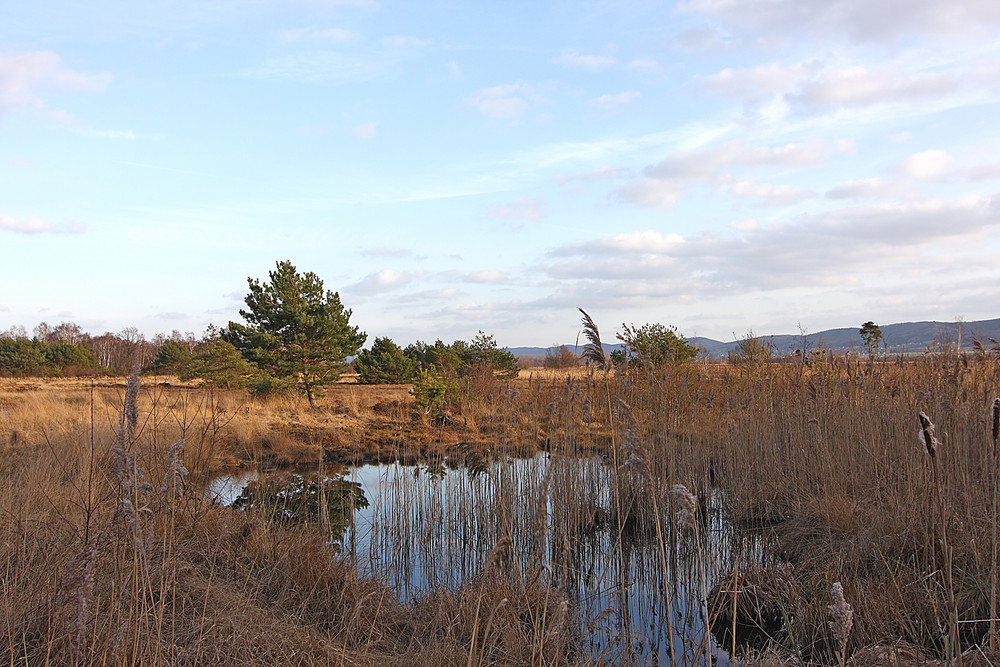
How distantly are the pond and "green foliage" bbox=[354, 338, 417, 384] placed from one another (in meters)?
21.2

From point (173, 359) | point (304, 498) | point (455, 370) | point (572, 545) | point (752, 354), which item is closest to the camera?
point (572, 545)

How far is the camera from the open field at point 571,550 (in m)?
2.42

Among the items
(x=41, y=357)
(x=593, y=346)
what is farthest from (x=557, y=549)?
(x=41, y=357)

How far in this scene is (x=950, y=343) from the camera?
20.7 feet

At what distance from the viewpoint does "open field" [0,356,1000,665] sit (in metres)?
2.42

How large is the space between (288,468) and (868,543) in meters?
9.13

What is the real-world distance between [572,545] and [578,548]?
26 cm

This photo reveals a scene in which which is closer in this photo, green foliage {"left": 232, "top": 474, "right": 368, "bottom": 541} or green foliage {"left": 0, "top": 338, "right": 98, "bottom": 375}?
green foliage {"left": 232, "top": 474, "right": 368, "bottom": 541}

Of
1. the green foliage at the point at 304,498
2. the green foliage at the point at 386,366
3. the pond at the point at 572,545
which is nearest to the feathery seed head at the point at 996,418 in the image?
the pond at the point at 572,545

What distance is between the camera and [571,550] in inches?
219

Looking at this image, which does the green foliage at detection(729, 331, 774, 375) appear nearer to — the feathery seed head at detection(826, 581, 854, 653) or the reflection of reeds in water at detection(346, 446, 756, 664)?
the reflection of reeds in water at detection(346, 446, 756, 664)

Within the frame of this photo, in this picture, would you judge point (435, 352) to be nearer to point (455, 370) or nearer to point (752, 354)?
point (455, 370)

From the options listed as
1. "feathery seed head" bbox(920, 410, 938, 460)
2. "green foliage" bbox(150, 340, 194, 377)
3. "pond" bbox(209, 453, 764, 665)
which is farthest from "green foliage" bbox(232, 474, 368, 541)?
"green foliage" bbox(150, 340, 194, 377)

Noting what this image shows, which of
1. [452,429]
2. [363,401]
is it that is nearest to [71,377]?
[363,401]
